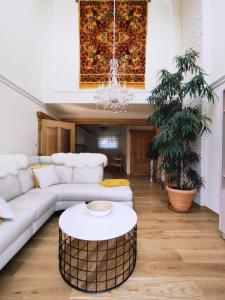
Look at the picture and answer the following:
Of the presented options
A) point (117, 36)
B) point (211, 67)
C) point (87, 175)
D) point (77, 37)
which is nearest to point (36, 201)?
point (87, 175)

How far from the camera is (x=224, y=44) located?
2.50 m

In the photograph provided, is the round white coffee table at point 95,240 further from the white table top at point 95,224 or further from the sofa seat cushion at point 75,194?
the sofa seat cushion at point 75,194

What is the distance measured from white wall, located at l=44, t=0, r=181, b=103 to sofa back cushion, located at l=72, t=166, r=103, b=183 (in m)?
2.03

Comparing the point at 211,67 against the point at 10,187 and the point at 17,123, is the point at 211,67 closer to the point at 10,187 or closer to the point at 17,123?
the point at 17,123

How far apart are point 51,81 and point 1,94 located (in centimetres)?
159

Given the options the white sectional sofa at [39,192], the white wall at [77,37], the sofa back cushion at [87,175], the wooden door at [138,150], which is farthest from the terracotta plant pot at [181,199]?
the wooden door at [138,150]

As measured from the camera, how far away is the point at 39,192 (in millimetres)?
2387

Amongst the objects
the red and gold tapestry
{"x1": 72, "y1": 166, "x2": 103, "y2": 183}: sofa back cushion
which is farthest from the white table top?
the red and gold tapestry

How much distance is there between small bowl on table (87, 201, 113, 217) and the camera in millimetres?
1444

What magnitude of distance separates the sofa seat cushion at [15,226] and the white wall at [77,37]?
3139 mm

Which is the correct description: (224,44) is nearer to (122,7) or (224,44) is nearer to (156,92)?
(156,92)

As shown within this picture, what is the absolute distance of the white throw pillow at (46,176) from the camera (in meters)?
2.64

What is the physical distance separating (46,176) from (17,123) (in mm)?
1139

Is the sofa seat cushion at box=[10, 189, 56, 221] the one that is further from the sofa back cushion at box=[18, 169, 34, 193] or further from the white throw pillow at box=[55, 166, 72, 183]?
the white throw pillow at box=[55, 166, 72, 183]
